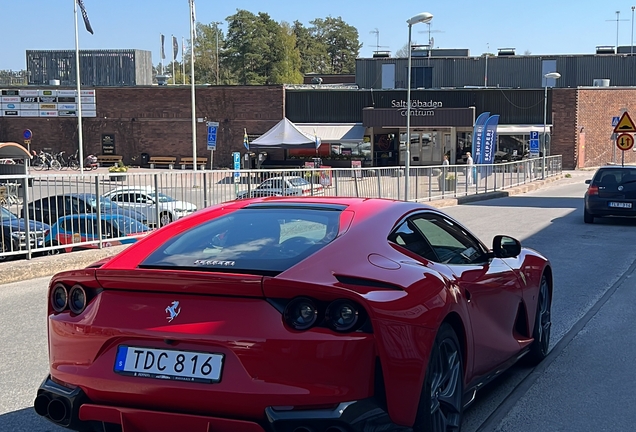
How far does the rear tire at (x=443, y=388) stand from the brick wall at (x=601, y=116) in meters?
51.3

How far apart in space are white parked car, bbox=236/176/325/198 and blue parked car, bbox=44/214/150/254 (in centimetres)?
285

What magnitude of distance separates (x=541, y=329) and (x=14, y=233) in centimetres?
799

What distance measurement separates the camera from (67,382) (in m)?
3.90

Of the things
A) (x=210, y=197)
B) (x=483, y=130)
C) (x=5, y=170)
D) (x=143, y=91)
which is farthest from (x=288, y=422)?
(x=143, y=91)

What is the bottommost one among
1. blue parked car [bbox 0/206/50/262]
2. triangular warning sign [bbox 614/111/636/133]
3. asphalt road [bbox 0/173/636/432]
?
asphalt road [bbox 0/173/636/432]

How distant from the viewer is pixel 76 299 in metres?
4.07

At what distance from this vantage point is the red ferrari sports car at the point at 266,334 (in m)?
3.48

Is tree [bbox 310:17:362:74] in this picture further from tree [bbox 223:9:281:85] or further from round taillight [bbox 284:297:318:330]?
round taillight [bbox 284:297:318:330]

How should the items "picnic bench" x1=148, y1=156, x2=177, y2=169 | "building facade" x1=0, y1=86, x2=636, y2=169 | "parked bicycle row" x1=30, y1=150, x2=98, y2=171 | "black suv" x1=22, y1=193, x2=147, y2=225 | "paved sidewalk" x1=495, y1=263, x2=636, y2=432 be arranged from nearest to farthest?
"paved sidewalk" x1=495, y1=263, x2=636, y2=432
"black suv" x1=22, y1=193, x2=147, y2=225
"parked bicycle row" x1=30, y1=150, x2=98, y2=171
"building facade" x1=0, y1=86, x2=636, y2=169
"picnic bench" x1=148, y1=156, x2=177, y2=169

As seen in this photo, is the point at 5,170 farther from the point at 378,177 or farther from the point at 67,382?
the point at 67,382

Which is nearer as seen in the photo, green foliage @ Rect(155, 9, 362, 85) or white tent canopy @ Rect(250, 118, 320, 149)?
white tent canopy @ Rect(250, 118, 320, 149)

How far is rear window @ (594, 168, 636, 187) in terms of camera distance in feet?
62.7

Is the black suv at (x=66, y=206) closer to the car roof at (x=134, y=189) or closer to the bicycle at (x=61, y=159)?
the car roof at (x=134, y=189)

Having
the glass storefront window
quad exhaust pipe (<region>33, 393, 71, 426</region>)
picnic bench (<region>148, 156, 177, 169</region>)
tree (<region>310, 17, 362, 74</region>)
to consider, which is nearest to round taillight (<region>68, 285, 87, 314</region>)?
quad exhaust pipe (<region>33, 393, 71, 426</region>)
